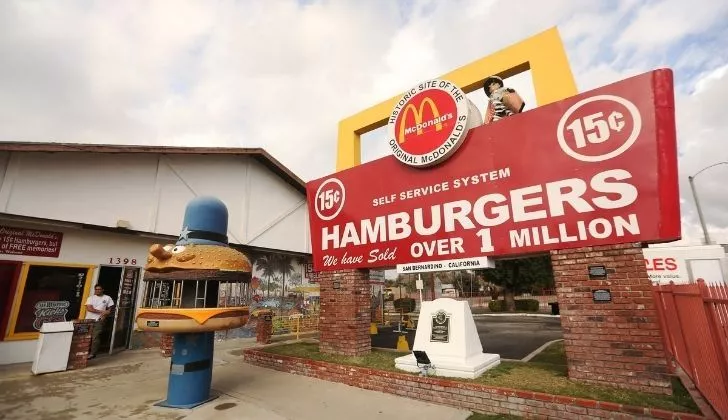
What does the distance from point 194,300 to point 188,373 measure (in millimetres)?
1271

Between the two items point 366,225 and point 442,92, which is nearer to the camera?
point 442,92

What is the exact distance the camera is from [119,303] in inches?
449

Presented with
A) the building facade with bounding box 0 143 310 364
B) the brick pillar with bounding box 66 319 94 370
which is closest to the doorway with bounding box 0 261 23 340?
the building facade with bounding box 0 143 310 364

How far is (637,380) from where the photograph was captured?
5031 mm

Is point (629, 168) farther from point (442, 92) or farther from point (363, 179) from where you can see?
point (363, 179)

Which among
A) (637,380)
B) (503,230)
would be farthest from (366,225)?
(637,380)

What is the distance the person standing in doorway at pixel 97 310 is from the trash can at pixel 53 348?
3.69 ft

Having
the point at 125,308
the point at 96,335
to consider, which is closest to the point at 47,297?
the point at 96,335

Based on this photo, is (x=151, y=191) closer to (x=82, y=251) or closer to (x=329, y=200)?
(x=82, y=251)

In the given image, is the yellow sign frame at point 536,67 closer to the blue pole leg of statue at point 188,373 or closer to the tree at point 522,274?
the blue pole leg of statue at point 188,373

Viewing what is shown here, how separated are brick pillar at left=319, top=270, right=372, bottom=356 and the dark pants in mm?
6858

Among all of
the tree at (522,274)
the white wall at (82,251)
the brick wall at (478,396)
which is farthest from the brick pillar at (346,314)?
the tree at (522,274)

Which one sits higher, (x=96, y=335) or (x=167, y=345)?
(x=96, y=335)

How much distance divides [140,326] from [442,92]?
7.50 metres
